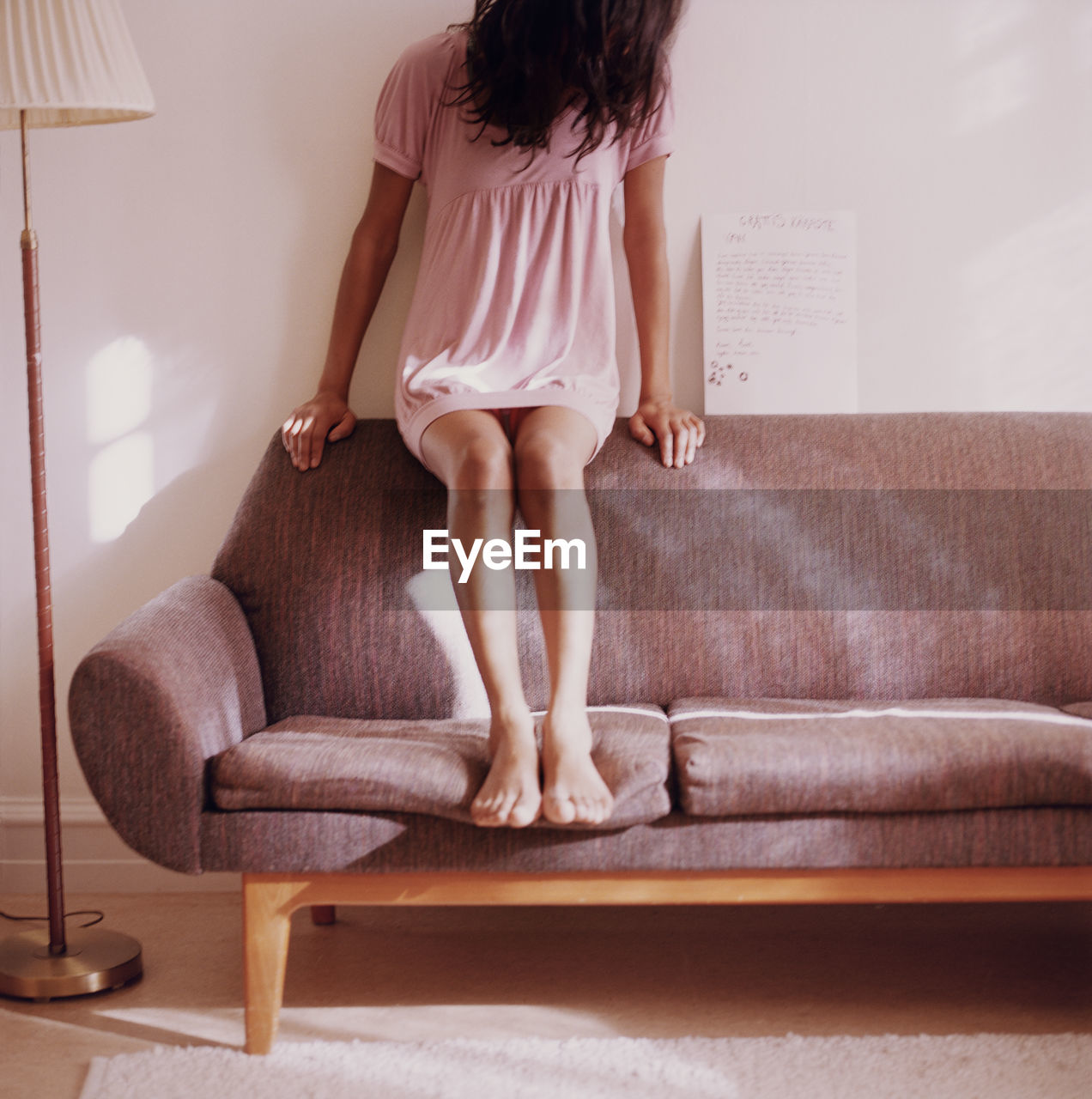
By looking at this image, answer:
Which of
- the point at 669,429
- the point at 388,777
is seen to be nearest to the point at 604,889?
the point at 388,777

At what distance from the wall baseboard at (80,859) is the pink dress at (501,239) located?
99 cm

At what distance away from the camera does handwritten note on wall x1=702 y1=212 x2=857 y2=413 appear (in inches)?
84.0

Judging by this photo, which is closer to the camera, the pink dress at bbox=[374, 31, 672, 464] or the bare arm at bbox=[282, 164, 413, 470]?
the pink dress at bbox=[374, 31, 672, 464]

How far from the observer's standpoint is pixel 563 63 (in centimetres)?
180

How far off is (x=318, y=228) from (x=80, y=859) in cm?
133

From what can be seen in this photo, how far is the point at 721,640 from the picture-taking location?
6.14ft

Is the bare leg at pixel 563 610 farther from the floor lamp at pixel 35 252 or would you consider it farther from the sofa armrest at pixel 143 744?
the floor lamp at pixel 35 252

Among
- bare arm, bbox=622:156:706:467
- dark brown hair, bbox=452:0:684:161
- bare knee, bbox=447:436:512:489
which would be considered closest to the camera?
bare knee, bbox=447:436:512:489

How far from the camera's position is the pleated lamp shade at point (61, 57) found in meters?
1.62

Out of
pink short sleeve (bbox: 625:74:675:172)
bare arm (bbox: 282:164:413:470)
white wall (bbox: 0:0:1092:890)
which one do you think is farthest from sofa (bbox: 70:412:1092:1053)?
pink short sleeve (bbox: 625:74:675:172)

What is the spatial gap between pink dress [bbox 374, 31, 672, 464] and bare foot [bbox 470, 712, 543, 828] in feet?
2.01

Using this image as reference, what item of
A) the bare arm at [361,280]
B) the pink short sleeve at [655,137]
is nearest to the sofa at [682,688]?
the bare arm at [361,280]

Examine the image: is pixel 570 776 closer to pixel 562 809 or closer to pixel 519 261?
pixel 562 809

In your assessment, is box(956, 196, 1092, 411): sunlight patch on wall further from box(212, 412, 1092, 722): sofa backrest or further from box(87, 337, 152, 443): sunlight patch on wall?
box(87, 337, 152, 443): sunlight patch on wall
